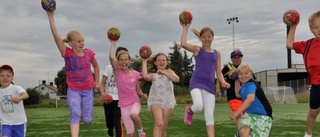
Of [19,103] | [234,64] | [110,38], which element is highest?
[110,38]

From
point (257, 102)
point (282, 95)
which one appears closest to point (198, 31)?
point (257, 102)

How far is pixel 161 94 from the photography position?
708 centimetres

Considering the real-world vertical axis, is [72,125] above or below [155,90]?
below

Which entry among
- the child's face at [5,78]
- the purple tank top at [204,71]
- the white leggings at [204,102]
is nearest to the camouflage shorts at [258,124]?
the white leggings at [204,102]

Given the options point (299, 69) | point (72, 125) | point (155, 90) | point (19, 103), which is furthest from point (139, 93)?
point (299, 69)

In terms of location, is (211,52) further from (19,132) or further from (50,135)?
(50,135)

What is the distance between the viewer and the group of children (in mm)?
6070

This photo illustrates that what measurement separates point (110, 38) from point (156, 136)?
78.3 inches

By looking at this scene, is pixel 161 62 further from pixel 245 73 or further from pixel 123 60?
pixel 245 73

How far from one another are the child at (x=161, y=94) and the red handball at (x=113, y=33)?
686mm

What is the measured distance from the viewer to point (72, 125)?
6.45m

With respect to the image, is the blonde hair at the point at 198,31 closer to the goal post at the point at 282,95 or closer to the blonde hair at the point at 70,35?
the blonde hair at the point at 70,35

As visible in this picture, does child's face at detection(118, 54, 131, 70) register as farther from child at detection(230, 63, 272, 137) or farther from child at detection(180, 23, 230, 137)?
child at detection(230, 63, 272, 137)

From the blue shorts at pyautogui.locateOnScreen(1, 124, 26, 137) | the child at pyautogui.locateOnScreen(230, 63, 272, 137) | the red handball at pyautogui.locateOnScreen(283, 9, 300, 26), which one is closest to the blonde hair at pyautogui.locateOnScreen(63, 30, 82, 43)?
the blue shorts at pyautogui.locateOnScreen(1, 124, 26, 137)
